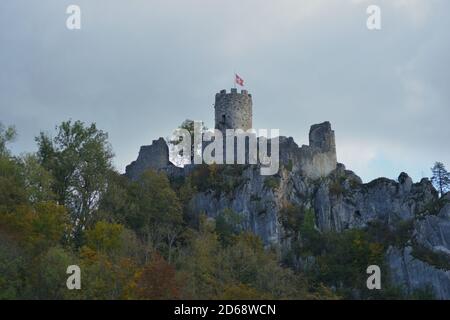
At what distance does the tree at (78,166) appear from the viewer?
47.2 metres

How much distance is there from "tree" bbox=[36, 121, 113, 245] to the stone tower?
11914mm

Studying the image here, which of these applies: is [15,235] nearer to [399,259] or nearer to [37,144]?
[37,144]

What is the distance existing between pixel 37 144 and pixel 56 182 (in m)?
3.88

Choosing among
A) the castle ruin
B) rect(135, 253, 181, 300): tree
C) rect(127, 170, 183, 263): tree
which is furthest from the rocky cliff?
rect(135, 253, 181, 300): tree

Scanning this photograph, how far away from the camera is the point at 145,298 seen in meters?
33.9

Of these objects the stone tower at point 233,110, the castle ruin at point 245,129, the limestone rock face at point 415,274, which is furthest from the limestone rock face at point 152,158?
the limestone rock face at point 415,274

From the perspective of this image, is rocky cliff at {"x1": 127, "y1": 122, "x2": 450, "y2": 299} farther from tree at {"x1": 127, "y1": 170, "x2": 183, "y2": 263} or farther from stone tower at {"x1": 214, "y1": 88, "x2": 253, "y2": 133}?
stone tower at {"x1": 214, "y1": 88, "x2": 253, "y2": 133}

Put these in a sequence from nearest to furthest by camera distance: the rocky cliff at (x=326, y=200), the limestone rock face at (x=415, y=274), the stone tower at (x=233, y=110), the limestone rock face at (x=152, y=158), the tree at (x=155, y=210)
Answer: the limestone rock face at (x=415, y=274) < the tree at (x=155, y=210) < the rocky cliff at (x=326, y=200) < the limestone rock face at (x=152, y=158) < the stone tower at (x=233, y=110)

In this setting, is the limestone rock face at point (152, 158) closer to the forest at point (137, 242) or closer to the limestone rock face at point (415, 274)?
the forest at point (137, 242)

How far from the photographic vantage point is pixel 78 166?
158ft

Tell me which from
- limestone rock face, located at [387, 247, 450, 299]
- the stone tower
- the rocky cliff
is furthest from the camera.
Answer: the stone tower

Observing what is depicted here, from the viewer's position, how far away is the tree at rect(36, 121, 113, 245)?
47.2m

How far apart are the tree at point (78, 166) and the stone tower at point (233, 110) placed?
1191cm

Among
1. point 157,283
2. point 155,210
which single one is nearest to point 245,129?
point 155,210
